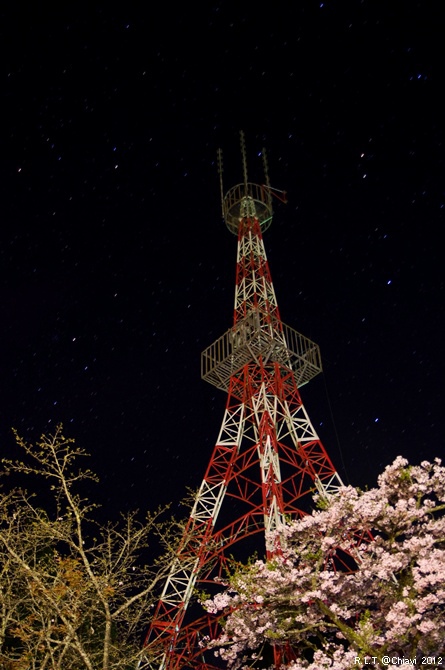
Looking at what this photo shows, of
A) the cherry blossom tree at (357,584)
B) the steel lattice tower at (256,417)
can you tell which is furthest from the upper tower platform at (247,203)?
the cherry blossom tree at (357,584)

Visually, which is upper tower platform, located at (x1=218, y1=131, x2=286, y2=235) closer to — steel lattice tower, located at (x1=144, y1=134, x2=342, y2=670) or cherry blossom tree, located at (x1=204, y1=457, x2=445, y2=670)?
steel lattice tower, located at (x1=144, y1=134, x2=342, y2=670)

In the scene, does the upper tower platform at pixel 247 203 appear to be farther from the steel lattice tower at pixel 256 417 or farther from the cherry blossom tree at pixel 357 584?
the cherry blossom tree at pixel 357 584

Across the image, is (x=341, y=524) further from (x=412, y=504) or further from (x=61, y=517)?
(x=61, y=517)

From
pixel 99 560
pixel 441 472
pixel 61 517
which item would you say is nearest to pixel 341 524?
pixel 441 472

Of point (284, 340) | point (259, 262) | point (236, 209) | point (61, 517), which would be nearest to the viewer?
point (61, 517)

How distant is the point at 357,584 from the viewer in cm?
796

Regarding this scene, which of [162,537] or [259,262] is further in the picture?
[259,262]

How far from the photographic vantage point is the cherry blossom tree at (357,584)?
7254mm

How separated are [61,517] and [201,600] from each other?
9.62 ft

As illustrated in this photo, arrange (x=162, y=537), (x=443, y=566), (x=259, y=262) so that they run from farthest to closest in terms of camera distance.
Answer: (x=259, y=262)
(x=162, y=537)
(x=443, y=566)

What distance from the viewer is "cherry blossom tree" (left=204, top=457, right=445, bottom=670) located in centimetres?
725

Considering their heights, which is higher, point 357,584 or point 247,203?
point 247,203

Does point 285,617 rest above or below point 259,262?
below

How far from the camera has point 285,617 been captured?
8109 millimetres
